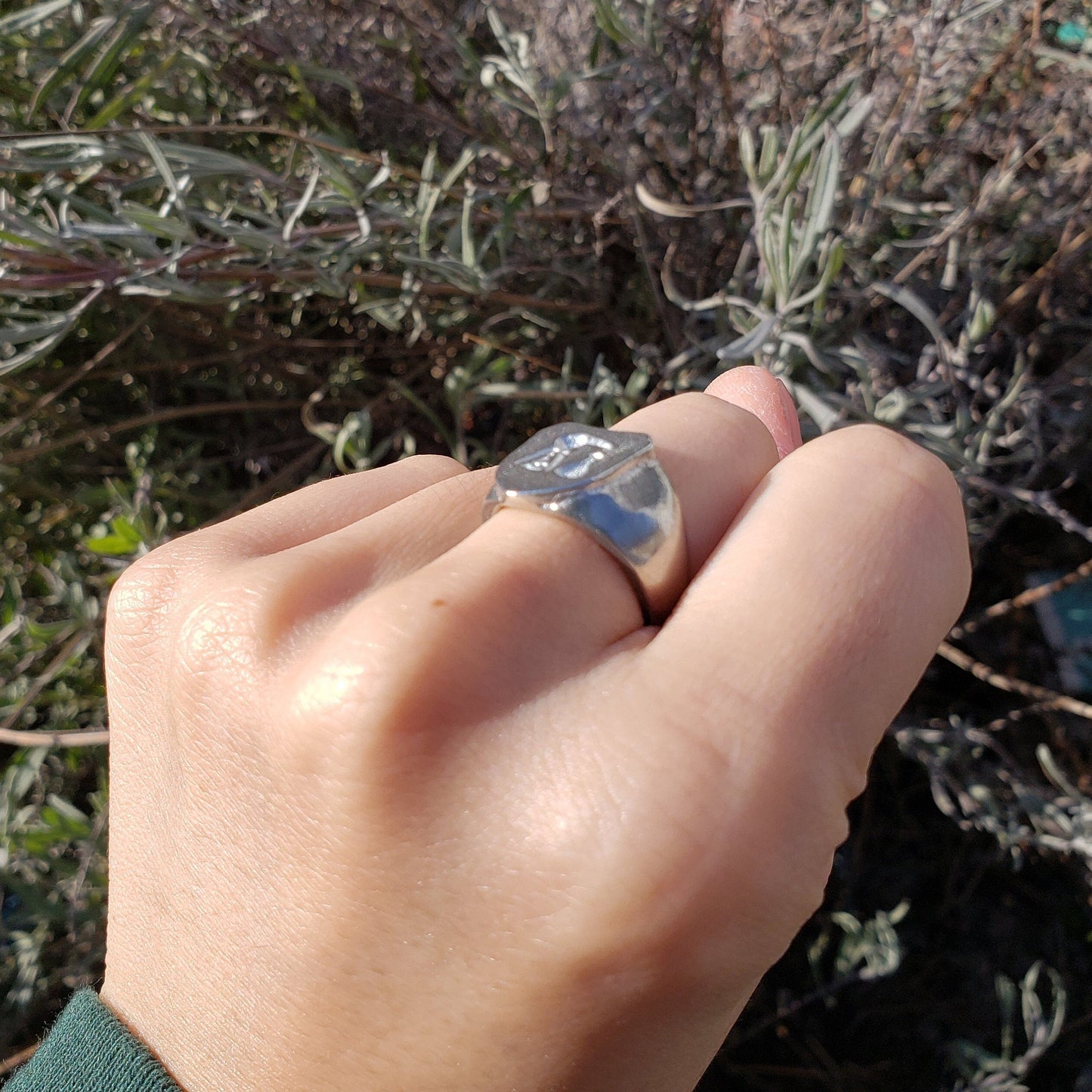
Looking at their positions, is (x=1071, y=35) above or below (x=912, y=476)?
above

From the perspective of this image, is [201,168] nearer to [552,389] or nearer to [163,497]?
[552,389]

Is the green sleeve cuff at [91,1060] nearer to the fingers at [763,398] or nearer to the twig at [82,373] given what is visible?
the fingers at [763,398]

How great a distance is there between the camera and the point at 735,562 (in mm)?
643

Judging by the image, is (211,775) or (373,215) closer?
(211,775)

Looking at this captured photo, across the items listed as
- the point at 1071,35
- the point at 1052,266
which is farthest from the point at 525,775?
the point at 1071,35

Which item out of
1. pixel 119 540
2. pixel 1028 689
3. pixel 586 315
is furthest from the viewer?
pixel 586 315

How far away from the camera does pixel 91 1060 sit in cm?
74

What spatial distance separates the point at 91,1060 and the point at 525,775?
512 mm

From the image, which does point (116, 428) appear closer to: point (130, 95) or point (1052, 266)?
point (130, 95)

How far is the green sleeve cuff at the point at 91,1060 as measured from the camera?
0.71 m

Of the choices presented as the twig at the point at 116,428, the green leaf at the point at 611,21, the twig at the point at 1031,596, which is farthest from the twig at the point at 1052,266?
the twig at the point at 116,428

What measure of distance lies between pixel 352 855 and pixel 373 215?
A: 1.04m

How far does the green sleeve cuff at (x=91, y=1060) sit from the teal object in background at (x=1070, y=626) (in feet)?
5.51

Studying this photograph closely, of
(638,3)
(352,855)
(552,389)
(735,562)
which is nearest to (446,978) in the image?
(352,855)
